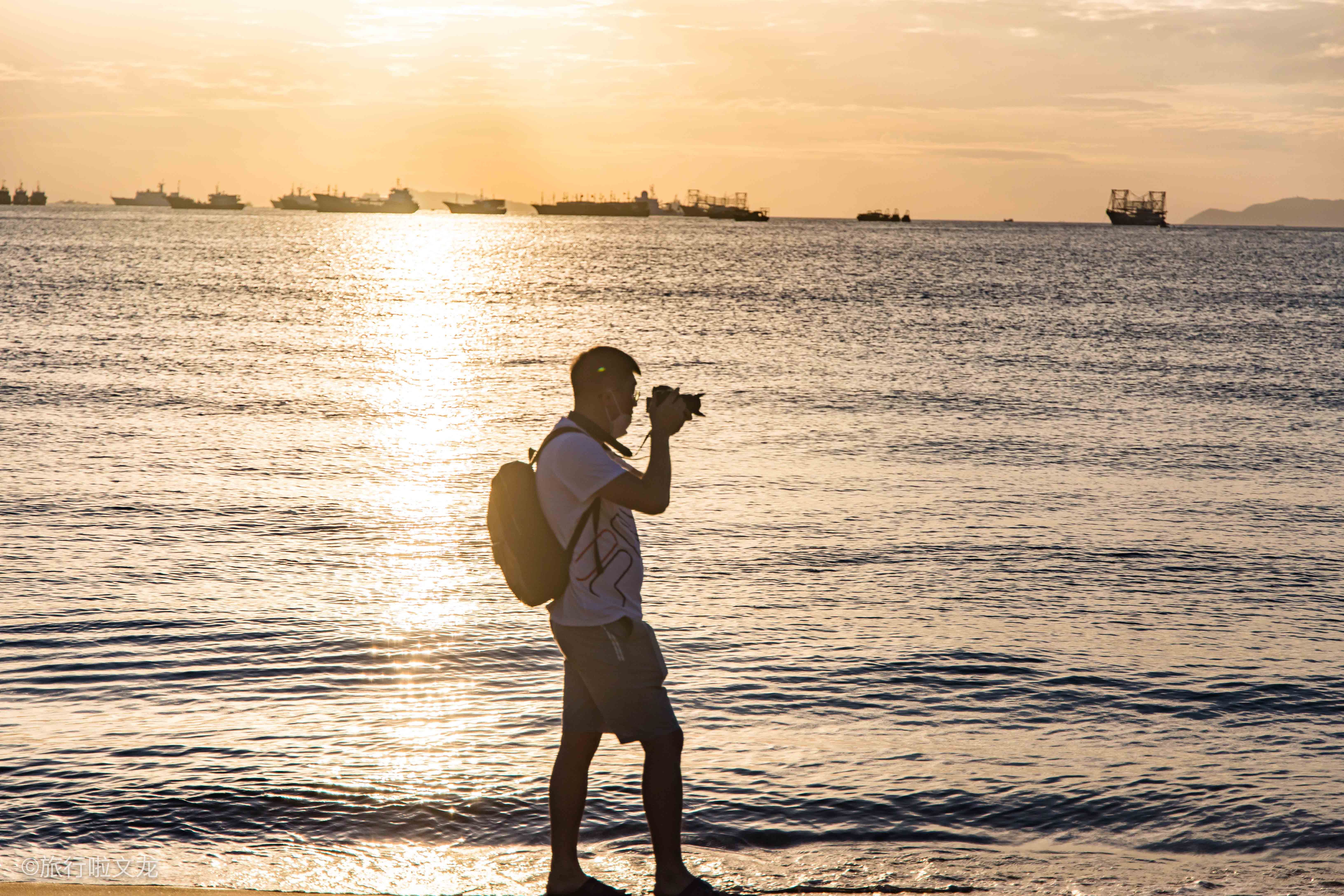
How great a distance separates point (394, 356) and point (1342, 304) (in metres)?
51.6

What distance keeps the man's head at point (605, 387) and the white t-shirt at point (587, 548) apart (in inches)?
4.1

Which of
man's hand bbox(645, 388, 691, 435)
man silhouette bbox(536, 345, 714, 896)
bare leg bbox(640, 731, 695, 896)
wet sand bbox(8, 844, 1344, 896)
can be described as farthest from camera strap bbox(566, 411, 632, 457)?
wet sand bbox(8, 844, 1344, 896)

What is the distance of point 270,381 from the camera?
25.0 metres

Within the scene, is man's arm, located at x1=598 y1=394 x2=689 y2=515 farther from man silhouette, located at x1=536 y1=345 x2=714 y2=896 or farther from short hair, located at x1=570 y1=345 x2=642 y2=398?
short hair, located at x1=570 y1=345 x2=642 y2=398

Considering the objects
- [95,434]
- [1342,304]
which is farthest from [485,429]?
[1342,304]

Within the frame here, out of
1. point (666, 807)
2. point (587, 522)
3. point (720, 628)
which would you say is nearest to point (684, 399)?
point (587, 522)

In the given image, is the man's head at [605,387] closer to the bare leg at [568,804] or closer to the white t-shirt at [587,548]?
the white t-shirt at [587,548]

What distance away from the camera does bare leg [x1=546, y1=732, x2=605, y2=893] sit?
4199 millimetres

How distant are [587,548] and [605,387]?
0.57 meters

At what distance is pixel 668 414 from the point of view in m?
3.95

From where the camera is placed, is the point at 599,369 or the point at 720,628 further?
the point at 720,628

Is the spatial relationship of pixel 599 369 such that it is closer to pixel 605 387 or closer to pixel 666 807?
pixel 605 387

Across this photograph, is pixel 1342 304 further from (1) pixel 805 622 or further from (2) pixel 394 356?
(1) pixel 805 622

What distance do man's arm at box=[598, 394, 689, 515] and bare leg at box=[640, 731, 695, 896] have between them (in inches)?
32.1
